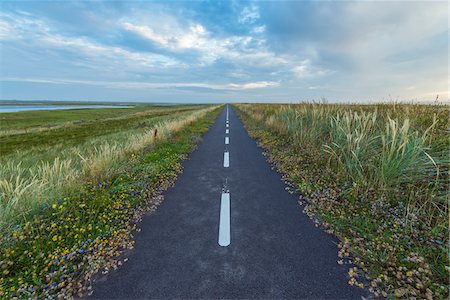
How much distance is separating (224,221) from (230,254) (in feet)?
2.68

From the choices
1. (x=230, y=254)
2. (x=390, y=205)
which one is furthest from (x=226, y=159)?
(x=390, y=205)

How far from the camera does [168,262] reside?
250 cm

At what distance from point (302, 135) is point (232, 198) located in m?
5.34

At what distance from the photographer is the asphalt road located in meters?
2.10

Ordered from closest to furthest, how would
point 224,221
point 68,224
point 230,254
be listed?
point 230,254
point 68,224
point 224,221

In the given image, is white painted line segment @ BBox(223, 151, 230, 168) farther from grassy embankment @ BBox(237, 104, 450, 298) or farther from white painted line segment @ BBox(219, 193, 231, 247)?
white painted line segment @ BBox(219, 193, 231, 247)

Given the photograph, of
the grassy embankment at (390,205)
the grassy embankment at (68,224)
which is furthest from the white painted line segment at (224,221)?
the grassy embankment at (390,205)

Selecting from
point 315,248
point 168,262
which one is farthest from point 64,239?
point 315,248

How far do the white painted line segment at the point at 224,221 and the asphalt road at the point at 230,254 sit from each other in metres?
0.02

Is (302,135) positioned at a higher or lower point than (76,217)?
higher

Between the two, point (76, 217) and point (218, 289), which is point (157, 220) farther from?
point (218, 289)

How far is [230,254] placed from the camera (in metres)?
2.63

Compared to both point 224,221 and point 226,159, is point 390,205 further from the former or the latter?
point 226,159

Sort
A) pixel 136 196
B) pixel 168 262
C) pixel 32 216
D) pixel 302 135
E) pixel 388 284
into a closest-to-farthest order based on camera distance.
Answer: pixel 388 284, pixel 168 262, pixel 32 216, pixel 136 196, pixel 302 135
